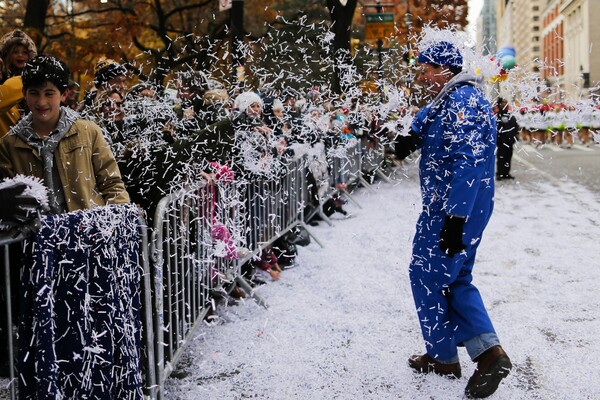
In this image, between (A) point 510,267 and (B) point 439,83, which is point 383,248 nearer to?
(A) point 510,267

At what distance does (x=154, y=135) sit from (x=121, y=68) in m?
0.62

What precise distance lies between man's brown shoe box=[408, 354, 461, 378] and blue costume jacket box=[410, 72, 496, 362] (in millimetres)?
60

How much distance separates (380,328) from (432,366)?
0.85 meters

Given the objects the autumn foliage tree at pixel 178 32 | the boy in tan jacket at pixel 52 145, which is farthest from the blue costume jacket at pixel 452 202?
the autumn foliage tree at pixel 178 32

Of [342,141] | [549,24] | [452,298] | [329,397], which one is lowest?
[329,397]

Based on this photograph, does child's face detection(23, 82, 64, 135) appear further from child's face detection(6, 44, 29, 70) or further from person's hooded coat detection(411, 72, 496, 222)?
person's hooded coat detection(411, 72, 496, 222)

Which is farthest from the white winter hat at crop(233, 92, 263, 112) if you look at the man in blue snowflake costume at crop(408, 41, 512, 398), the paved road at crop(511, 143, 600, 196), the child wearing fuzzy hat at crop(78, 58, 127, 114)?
the paved road at crop(511, 143, 600, 196)

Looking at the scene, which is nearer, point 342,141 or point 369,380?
point 369,380

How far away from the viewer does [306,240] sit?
7.91 meters

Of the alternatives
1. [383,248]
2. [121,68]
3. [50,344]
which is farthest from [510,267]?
[50,344]

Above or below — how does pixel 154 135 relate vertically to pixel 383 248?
above

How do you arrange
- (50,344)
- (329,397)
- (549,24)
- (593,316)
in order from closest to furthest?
1. (50,344)
2. (329,397)
3. (593,316)
4. (549,24)

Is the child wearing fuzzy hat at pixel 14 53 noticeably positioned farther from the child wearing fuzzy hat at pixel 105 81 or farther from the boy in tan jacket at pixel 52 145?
the boy in tan jacket at pixel 52 145

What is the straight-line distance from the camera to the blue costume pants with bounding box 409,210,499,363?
3862 millimetres
